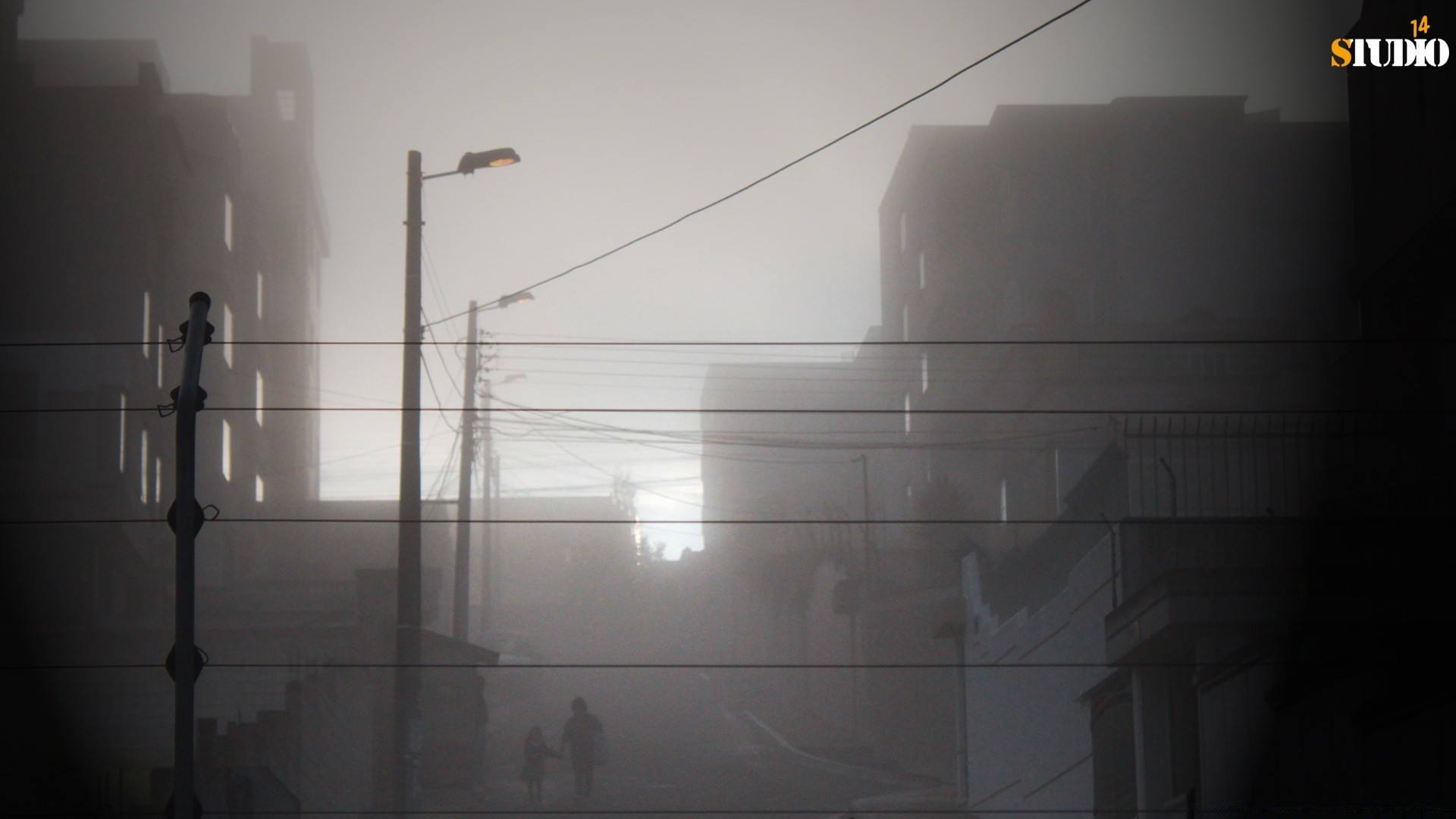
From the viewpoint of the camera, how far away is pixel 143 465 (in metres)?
25.1

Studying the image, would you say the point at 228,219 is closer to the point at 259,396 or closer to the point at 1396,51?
the point at 259,396

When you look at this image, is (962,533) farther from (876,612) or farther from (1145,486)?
(1145,486)

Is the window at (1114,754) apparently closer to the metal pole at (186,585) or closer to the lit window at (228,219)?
the metal pole at (186,585)

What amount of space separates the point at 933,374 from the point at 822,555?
6.89 metres

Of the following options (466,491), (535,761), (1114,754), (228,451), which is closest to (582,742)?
(535,761)

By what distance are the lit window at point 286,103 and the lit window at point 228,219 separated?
11.0 m

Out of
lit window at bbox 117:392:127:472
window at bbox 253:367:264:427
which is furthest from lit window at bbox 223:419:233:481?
lit window at bbox 117:392:127:472

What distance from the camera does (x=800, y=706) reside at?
40.4m

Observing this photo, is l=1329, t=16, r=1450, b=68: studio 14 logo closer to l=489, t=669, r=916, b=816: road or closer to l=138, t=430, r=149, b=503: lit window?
l=489, t=669, r=916, b=816: road

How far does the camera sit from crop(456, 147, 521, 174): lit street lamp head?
38.4 ft

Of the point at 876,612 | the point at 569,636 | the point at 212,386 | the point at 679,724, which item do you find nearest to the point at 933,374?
the point at 876,612

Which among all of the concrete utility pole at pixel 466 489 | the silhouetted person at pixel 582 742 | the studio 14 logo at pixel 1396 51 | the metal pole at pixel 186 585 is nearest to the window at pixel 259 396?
the concrete utility pole at pixel 466 489

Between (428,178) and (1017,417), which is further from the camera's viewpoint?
(1017,417)

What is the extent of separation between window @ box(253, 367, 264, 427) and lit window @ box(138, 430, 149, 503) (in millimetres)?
10436
